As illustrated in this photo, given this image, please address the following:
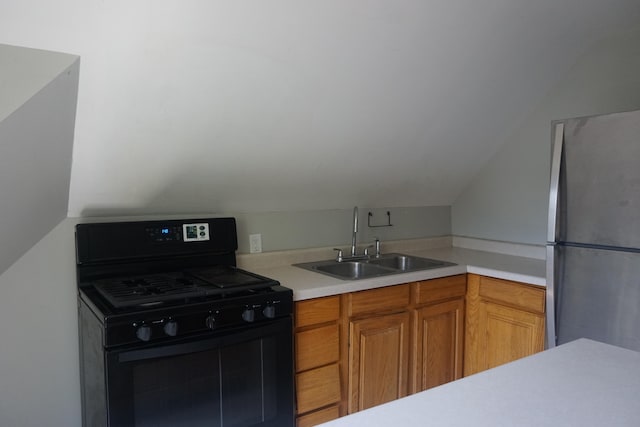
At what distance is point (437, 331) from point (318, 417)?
812mm

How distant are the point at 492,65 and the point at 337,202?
111 cm

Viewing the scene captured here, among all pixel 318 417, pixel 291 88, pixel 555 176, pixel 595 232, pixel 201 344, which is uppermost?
pixel 291 88

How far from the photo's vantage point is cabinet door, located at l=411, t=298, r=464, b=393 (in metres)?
2.46

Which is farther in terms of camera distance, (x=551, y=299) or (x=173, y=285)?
(x=551, y=299)

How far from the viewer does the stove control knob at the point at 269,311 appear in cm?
184

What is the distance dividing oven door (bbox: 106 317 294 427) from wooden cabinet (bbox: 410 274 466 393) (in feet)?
2.66

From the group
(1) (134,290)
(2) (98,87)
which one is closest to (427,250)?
(1) (134,290)

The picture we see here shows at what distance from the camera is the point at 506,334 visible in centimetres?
244

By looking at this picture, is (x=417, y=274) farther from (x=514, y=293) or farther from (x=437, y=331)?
(x=514, y=293)

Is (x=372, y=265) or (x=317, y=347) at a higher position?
(x=372, y=265)

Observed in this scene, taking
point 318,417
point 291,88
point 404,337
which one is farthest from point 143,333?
point 404,337

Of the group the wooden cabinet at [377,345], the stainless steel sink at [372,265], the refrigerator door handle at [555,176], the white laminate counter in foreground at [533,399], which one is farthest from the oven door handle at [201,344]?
the refrigerator door handle at [555,176]

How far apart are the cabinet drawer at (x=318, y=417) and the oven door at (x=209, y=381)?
0.14 metres

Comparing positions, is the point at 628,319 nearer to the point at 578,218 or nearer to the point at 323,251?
the point at 578,218
